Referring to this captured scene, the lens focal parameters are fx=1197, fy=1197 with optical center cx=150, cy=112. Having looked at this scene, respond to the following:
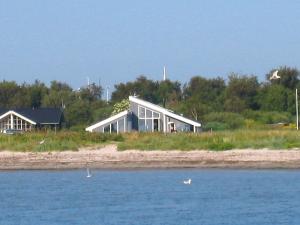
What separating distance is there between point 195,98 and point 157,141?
29.7m

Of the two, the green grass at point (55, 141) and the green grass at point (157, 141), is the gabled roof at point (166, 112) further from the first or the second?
Answer: the green grass at point (55, 141)

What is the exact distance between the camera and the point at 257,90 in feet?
241

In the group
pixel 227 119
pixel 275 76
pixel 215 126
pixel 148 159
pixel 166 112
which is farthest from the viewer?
pixel 275 76

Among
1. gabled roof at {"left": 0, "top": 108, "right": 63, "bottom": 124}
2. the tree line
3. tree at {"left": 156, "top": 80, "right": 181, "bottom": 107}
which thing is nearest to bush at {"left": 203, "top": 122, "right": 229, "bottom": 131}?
the tree line

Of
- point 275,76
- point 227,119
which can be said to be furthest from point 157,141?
point 275,76

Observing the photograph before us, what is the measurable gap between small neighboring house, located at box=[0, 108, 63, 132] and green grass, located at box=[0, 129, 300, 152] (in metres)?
13.9

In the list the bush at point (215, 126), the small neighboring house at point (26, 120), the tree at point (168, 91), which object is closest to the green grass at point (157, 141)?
the bush at point (215, 126)

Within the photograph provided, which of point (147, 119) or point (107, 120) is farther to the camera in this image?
point (147, 119)

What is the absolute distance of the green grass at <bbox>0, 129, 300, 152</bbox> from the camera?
142 feet

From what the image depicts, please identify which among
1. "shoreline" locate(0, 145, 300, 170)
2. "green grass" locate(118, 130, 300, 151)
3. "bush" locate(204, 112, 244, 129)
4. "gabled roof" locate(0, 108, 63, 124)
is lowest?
"shoreline" locate(0, 145, 300, 170)

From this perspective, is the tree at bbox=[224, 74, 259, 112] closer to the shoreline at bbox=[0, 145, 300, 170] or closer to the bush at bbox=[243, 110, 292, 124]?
the bush at bbox=[243, 110, 292, 124]

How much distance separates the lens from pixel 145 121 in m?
58.1

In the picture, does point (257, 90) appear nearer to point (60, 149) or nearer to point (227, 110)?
point (227, 110)

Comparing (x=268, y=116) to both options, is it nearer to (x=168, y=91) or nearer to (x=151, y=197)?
(x=168, y=91)
